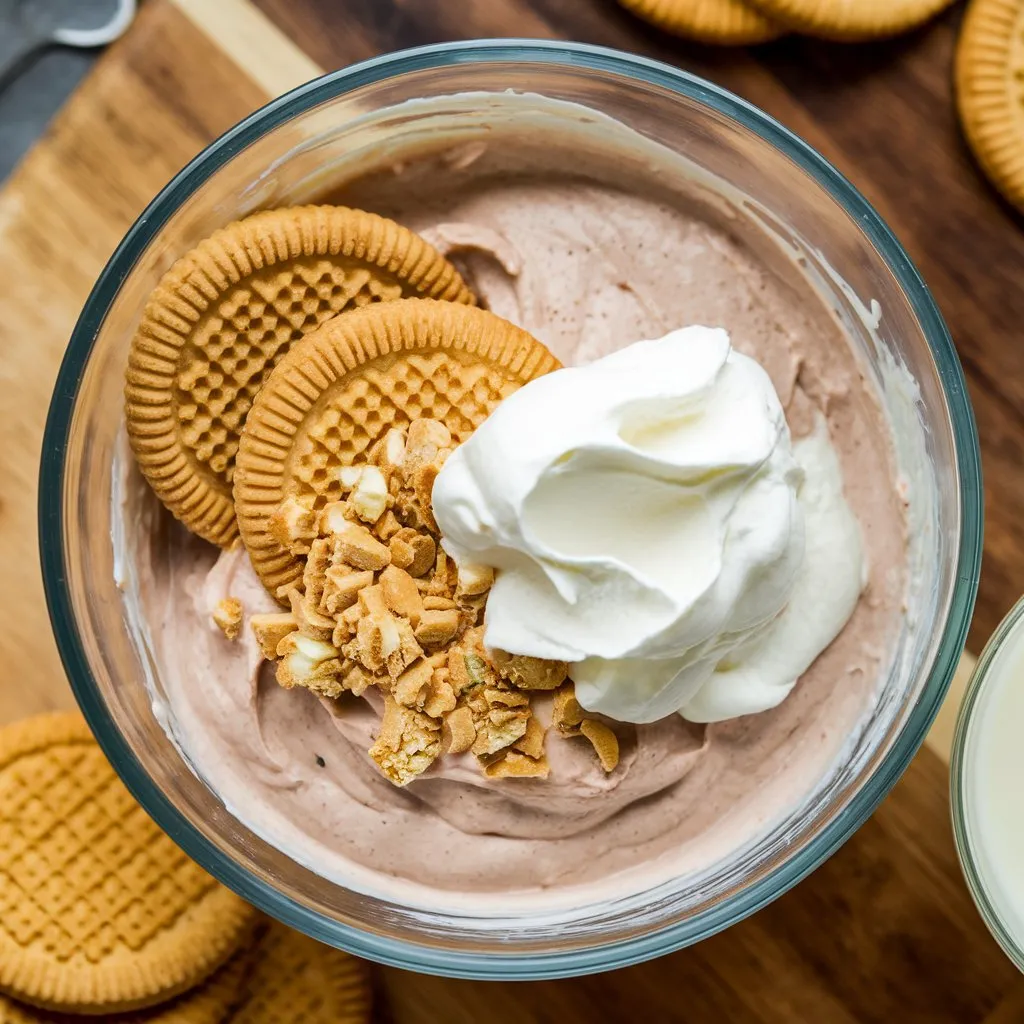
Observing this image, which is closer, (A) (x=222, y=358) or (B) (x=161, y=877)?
(A) (x=222, y=358)

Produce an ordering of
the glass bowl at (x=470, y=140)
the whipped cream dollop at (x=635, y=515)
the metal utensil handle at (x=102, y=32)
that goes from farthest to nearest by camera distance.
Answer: the metal utensil handle at (x=102, y=32) < the glass bowl at (x=470, y=140) < the whipped cream dollop at (x=635, y=515)

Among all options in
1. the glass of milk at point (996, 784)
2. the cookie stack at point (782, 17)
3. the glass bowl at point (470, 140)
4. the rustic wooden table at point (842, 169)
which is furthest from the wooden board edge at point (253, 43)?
the glass of milk at point (996, 784)

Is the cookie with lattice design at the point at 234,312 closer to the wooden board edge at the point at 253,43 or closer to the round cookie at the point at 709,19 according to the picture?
the wooden board edge at the point at 253,43

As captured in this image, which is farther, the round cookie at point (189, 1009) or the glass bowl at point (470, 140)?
the round cookie at point (189, 1009)

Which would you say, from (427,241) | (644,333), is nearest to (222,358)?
(427,241)

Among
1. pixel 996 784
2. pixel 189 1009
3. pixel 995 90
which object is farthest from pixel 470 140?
pixel 189 1009

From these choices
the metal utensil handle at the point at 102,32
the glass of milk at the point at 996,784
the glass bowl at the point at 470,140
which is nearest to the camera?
the glass bowl at the point at 470,140

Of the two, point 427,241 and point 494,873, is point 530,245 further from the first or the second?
point 494,873
